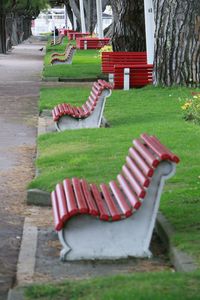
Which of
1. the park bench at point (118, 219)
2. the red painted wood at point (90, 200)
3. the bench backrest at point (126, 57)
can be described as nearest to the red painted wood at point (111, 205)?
the park bench at point (118, 219)

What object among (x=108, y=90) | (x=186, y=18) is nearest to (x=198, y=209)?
(x=108, y=90)

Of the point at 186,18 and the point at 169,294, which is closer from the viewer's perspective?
the point at 169,294

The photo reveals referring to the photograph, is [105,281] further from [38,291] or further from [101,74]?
[101,74]

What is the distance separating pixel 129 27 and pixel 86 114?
47.6ft

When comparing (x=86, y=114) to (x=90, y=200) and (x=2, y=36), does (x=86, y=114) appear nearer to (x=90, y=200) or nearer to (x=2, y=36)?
(x=90, y=200)

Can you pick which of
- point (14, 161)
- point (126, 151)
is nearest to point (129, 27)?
point (14, 161)

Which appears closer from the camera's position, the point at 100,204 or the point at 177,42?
the point at 100,204

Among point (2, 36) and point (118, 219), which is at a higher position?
point (118, 219)

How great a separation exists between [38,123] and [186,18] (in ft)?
16.8

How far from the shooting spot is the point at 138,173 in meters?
6.92

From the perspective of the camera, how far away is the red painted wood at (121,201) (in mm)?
6797

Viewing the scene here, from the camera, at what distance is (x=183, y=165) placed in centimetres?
1018

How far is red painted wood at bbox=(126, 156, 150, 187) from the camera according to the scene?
262 inches

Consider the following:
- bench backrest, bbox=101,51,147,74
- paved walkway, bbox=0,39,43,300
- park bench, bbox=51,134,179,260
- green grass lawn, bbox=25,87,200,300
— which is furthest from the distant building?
park bench, bbox=51,134,179,260
